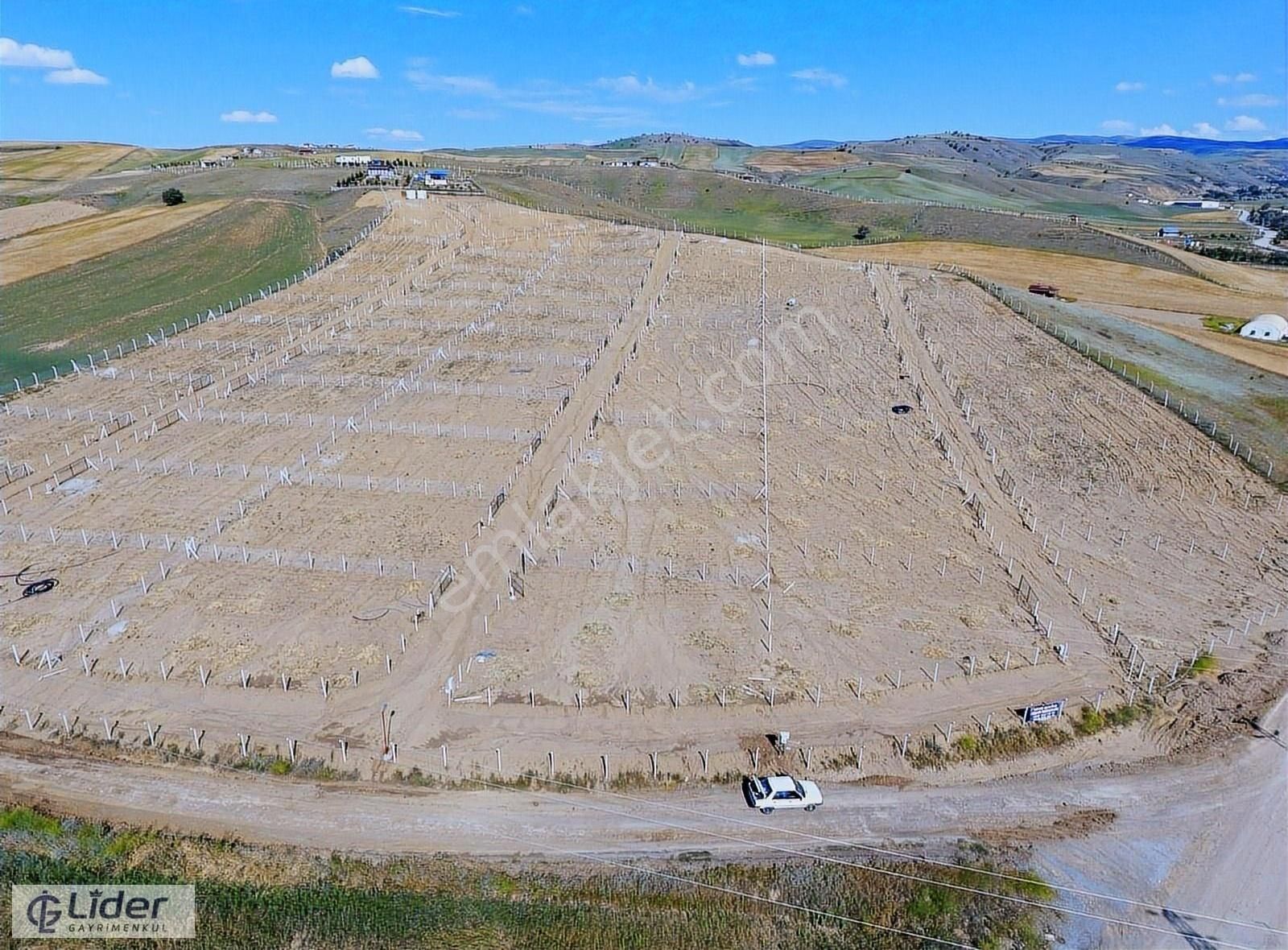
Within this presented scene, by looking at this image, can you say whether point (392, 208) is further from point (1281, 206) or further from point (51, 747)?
point (1281, 206)

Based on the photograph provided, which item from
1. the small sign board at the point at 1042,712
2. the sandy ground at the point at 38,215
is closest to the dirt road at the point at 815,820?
the small sign board at the point at 1042,712

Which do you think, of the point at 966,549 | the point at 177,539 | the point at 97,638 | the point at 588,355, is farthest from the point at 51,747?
the point at 588,355

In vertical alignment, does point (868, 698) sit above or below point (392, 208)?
below

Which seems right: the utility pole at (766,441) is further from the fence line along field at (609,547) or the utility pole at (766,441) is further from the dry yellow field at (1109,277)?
the dry yellow field at (1109,277)

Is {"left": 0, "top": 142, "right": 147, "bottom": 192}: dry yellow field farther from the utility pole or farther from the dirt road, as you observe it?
the dirt road

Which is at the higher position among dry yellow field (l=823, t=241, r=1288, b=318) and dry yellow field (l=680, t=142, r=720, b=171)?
dry yellow field (l=680, t=142, r=720, b=171)

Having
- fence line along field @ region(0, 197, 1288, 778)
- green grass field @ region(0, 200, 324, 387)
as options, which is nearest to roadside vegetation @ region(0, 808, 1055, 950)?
fence line along field @ region(0, 197, 1288, 778)
